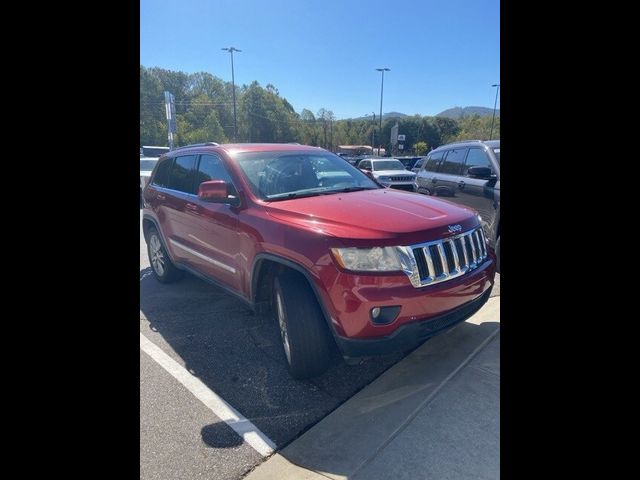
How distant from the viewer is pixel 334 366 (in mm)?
3074

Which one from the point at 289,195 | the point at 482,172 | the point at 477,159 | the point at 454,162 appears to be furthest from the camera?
the point at 454,162

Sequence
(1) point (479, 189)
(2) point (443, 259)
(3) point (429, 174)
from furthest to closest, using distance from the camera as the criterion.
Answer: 1. (3) point (429, 174)
2. (1) point (479, 189)
3. (2) point (443, 259)

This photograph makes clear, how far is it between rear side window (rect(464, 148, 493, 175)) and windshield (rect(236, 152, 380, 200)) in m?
3.02

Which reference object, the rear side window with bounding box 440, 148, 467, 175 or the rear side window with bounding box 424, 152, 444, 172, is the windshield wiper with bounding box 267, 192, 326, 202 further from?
the rear side window with bounding box 424, 152, 444, 172

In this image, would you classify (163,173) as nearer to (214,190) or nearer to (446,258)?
(214,190)

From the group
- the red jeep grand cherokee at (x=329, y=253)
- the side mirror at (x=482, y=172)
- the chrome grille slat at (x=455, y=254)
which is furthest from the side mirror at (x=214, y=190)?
the side mirror at (x=482, y=172)

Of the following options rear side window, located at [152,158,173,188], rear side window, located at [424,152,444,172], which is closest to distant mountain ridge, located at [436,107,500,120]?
rear side window, located at [424,152,444,172]

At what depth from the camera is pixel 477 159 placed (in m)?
6.42

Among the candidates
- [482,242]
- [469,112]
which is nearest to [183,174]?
[482,242]

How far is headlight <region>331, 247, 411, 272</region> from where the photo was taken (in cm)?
234

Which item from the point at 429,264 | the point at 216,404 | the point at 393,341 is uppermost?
the point at 429,264

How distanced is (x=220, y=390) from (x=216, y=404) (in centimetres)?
17
